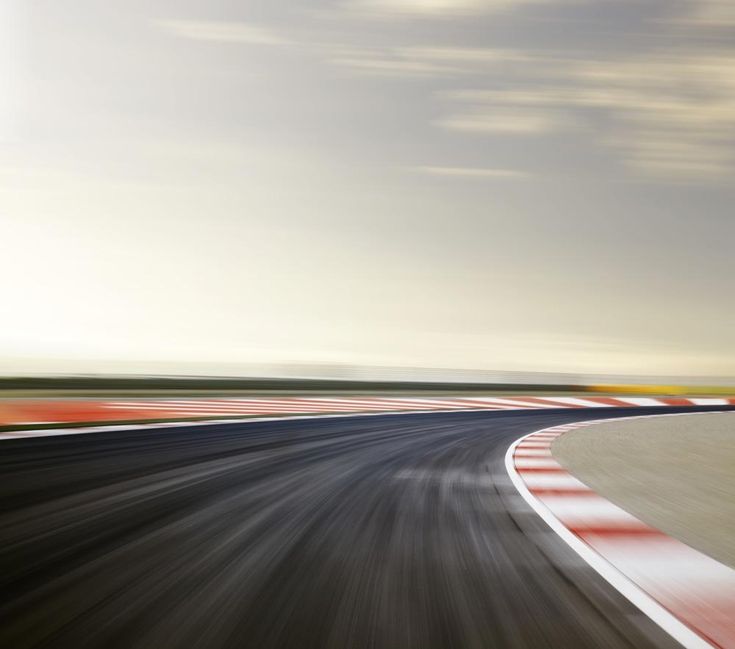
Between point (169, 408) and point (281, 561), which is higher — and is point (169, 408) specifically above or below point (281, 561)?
above

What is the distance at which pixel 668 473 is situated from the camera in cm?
854

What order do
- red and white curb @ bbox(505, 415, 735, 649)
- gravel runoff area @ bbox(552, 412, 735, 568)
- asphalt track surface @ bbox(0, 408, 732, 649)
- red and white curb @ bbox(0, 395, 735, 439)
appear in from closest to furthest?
1. asphalt track surface @ bbox(0, 408, 732, 649)
2. red and white curb @ bbox(505, 415, 735, 649)
3. gravel runoff area @ bbox(552, 412, 735, 568)
4. red and white curb @ bbox(0, 395, 735, 439)

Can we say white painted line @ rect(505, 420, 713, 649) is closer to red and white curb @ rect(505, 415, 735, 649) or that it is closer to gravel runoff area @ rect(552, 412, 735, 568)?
red and white curb @ rect(505, 415, 735, 649)

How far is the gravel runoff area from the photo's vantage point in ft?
17.9

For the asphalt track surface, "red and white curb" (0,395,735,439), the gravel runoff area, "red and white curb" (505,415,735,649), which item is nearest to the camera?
the asphalt track surface

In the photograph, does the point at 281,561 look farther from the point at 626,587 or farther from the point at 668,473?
the point at 668,473

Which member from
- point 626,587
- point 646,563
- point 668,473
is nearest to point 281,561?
point 626,587

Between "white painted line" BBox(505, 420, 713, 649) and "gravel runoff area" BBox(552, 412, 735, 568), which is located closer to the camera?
"white painted line" BBox(505, 420, 713, 649)

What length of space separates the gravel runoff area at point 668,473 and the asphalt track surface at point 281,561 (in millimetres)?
1039

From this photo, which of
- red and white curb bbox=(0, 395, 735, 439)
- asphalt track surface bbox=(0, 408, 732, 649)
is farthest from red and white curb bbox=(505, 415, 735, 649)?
red and white curb bbox=(0, 395, 735, 439)

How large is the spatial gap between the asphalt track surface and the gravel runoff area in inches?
40.9

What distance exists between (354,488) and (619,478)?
325 cm

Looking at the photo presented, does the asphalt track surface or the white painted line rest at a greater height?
the asphalt track surface

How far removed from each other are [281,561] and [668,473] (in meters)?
6.10
